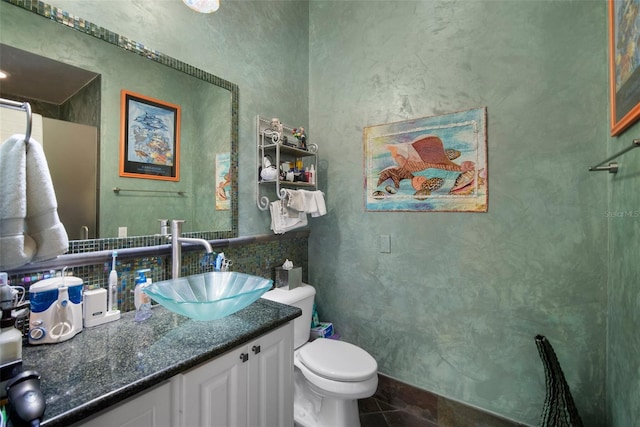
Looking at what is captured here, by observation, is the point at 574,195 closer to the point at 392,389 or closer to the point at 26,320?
the point at 392,389

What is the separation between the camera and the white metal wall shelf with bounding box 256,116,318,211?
5.81 ft

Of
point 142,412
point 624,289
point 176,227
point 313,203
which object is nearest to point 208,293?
point 176,227

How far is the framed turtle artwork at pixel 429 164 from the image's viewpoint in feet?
5.21

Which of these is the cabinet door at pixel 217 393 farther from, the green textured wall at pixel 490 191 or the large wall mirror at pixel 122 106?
the green textured wall at pixel 490 191

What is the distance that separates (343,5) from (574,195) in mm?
1967

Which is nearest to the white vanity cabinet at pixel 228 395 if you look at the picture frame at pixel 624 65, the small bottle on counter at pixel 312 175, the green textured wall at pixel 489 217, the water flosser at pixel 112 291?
the water flosser at pixel 112 291

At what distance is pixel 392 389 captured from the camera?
1834 millimetres

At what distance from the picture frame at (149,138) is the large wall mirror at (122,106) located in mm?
22

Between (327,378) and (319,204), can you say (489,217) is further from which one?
(327,378)

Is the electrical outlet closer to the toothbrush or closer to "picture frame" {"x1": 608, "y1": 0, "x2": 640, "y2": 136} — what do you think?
"picture frame" {"x1": 608, "y1": 0, "x2": 640, "y2": 136}

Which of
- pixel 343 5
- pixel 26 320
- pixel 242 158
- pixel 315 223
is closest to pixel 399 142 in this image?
pixel 315 223

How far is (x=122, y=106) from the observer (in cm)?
119

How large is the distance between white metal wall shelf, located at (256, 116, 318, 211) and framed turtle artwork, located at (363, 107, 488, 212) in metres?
0.47

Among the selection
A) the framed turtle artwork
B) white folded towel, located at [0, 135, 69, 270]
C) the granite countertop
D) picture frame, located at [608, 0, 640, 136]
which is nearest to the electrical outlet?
the framed turtle artwork
